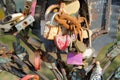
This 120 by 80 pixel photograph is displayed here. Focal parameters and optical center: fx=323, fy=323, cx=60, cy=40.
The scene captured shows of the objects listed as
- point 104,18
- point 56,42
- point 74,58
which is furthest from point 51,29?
point 104,18

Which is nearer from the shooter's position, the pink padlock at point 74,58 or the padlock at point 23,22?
the padlock at point 23,22

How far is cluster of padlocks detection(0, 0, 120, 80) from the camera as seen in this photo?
140 centimetres

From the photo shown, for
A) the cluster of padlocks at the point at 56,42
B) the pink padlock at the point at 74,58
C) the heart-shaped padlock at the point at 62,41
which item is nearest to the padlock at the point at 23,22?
the cluster of padlocks at the point at 56,42

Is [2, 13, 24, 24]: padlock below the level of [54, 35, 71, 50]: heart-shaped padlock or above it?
above

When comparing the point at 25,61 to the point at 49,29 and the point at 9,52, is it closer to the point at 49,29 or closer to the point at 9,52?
the point at 9,52

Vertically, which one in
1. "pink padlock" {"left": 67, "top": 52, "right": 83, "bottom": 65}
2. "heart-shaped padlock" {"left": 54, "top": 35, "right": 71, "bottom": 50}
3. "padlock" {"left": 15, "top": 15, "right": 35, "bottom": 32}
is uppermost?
"padlock" {"left": 15, "top": 15, "right": 35, "bottom": 32}

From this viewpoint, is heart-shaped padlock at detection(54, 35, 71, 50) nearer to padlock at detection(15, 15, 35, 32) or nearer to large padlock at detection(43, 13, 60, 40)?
large padlock at detection(43, 13, 60, 40)

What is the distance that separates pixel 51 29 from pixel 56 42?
2.4 inches

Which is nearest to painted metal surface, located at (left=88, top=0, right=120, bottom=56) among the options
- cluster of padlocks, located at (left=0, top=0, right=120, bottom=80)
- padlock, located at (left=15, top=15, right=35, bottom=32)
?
cluster of padlocks, located at (left=0, top=0, right=120, bottom=80)

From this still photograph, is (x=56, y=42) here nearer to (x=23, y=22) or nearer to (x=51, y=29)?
(x=51, y=29)

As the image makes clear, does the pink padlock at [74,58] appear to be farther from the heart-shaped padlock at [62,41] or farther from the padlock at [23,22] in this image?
the padlock at [23,22]

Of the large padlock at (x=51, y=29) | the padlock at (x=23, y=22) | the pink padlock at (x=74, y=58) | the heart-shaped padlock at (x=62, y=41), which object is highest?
the padlock at (x=23, y=22)

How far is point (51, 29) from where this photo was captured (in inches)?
54.2

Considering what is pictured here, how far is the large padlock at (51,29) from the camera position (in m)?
1.37
